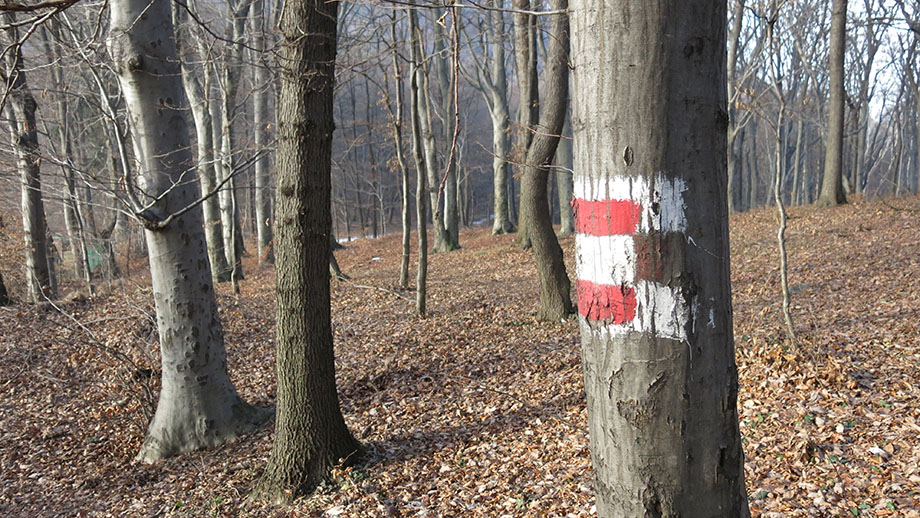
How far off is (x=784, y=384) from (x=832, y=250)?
23.4 ft

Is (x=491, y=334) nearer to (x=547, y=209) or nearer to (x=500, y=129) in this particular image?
(x=547, y=209)

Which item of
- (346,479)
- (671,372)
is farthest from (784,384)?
(671,372)

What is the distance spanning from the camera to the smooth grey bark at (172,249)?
17.1 ft

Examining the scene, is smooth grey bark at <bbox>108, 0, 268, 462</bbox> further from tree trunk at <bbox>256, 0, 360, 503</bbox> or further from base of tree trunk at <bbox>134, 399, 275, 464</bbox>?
tree trunk at <bbox>256, 0, 360, 503</bbox>

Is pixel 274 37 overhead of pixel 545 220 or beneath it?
overhead

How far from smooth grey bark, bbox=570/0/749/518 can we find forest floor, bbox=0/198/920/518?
2.27m

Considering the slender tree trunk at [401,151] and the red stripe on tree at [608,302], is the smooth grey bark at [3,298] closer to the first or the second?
the slender tree trunk at [401,151]

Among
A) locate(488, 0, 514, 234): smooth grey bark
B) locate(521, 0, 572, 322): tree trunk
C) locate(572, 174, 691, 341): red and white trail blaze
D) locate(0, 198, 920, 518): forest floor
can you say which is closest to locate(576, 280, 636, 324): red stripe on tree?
locate(572, 174, 691, 341): red and white trail blaze

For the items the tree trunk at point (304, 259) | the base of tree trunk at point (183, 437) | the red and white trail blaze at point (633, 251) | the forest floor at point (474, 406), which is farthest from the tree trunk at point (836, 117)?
the red and white trail blaze at point (633, 251)

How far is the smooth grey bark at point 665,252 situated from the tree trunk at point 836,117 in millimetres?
15673

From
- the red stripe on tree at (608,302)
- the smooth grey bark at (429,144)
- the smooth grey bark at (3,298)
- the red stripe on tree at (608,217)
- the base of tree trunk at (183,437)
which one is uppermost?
the smooth grey bark at (429,144)

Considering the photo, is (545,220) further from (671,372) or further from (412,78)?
(671,372)

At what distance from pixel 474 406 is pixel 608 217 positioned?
4.58 meters

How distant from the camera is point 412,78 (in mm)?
9586
